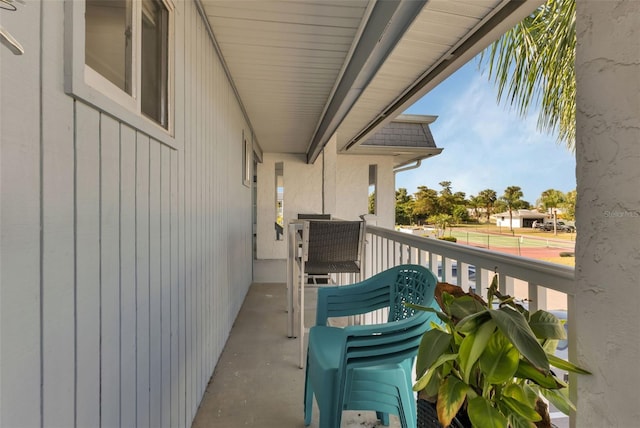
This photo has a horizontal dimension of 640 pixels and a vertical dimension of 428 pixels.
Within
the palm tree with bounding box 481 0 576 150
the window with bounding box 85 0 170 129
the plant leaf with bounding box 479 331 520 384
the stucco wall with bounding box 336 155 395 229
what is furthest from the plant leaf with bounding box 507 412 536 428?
the stucco wall with bounding box 336 155 395 229

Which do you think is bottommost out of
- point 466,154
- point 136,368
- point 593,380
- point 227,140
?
point 136,368

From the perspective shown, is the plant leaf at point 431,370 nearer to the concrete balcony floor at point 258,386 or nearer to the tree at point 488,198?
the concrete balcony floor at point 258,386

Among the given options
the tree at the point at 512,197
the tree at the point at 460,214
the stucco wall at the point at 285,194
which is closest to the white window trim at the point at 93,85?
the stucco wall at the point at 285,194

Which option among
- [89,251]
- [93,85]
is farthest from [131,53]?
[89,251]

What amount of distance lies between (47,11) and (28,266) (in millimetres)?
620

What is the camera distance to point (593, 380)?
792 millimetres

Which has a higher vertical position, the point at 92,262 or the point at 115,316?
the point at 92,262

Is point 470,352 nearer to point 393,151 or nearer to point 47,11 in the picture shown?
point 47,11

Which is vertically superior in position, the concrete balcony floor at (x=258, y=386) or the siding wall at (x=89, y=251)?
the siding wall at (x=89, y=251)

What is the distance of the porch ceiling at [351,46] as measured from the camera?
1604mm

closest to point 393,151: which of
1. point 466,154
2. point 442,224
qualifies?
point 442,224

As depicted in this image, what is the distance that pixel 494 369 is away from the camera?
841 millimetres

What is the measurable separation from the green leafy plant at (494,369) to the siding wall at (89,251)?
0.98 metres

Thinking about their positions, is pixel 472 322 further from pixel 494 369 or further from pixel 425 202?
pixel 425 202
